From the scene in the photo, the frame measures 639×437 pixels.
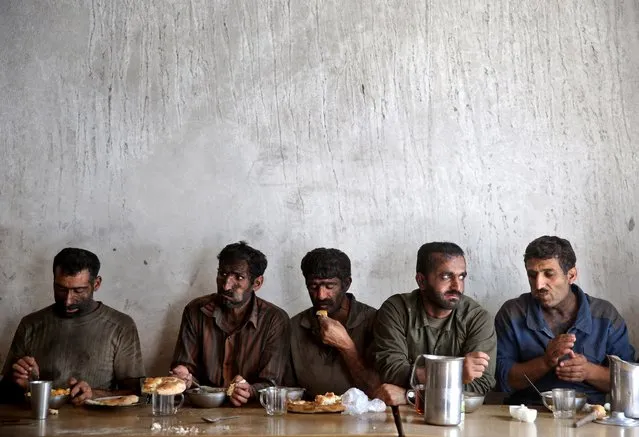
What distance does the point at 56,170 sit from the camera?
580cm

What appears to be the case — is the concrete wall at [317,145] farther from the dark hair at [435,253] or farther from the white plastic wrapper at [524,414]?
the white plastic wrapper at [524,414]

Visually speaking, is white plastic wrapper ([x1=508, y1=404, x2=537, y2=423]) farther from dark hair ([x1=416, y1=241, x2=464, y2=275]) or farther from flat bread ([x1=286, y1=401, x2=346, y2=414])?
dark hair ([x1=416, y1=241, x2=464, y2=275])

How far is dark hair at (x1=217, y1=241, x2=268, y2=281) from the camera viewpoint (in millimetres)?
5234

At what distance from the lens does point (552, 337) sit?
5.03 meters

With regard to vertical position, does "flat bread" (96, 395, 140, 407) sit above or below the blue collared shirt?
below

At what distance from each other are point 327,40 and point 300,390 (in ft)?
8.44

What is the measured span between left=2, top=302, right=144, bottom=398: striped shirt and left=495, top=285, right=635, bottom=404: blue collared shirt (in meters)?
2.28

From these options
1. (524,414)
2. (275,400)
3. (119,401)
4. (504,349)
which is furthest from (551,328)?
(119,401)

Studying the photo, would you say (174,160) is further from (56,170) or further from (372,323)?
(372,323)

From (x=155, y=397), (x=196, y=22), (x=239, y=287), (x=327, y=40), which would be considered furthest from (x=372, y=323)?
(x=196, y=22)

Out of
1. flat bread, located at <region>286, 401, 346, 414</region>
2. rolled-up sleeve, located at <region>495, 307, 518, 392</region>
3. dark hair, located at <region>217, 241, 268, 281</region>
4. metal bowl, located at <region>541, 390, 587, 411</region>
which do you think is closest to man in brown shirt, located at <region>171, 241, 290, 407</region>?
dark hair, located at <region>217, 241, 268, 281</region>

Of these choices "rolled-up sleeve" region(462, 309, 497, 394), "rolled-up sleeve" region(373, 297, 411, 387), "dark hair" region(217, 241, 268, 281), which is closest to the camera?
"rolled-up sleeve" region(373, 297, 411, 387)

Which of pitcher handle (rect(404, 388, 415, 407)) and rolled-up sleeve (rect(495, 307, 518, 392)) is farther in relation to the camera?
rolled-up sleeve (rect(495, 307, 518, 392))

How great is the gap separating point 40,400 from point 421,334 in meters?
2.14
